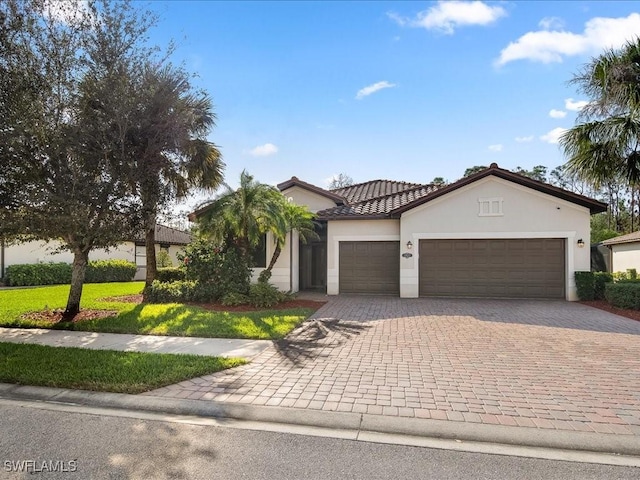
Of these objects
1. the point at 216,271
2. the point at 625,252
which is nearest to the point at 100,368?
the point at 216,271

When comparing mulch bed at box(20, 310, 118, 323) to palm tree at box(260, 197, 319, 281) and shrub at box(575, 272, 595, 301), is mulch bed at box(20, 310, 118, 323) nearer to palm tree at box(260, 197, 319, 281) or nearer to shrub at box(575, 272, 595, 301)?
palm tree at box(260, 197, 319, 281)

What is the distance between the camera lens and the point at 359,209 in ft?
55.4

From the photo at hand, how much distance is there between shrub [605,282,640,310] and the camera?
38.7 feet

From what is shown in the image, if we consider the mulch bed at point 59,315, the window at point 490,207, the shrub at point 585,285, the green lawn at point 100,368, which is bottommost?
the green lawn at point 100,368

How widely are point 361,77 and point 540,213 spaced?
8.41m

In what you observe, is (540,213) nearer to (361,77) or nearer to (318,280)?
(361,77)

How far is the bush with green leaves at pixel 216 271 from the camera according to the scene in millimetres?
13023

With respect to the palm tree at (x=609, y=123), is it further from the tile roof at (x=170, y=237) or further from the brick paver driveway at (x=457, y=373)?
the tile roof at (x=170, y=237)

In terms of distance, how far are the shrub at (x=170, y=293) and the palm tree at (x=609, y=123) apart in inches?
533

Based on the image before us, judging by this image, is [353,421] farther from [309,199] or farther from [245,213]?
[309,199]

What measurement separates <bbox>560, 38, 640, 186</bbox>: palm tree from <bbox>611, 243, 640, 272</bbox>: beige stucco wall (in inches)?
532

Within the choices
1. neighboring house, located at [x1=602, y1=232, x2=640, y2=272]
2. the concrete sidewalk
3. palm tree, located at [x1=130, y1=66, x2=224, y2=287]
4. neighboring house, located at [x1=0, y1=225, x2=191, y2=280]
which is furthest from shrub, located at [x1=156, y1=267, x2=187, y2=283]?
neighboring house, located at [x1=602, y1=232, x2=640, y2=272]

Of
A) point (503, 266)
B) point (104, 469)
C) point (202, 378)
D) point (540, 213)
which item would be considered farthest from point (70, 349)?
point (540, 213)

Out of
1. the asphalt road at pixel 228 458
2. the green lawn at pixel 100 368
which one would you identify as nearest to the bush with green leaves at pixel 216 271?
the green lawn at pixel 100 368
